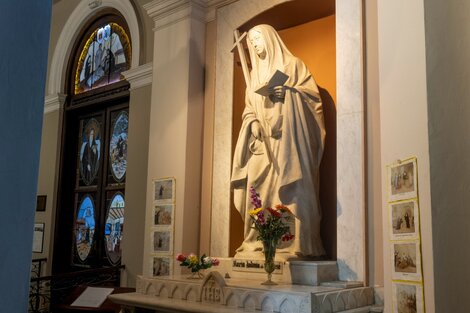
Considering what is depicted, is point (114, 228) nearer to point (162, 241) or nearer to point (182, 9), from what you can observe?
point (162, 241)

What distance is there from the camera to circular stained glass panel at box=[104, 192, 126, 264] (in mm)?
8695

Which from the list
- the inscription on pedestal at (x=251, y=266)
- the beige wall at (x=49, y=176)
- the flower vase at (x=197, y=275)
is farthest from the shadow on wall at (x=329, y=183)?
the beige wall at (x=49, y=176)

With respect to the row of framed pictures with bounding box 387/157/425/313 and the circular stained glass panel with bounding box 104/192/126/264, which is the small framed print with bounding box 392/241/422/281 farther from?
the circular stained glass panel with bounding box 104/192/126/264

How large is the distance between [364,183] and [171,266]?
2.78 m

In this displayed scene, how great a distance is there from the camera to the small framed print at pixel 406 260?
12.5 ft

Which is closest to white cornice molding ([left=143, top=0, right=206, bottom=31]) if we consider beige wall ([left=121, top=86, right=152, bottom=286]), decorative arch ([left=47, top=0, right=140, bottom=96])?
beige wall ([left=121, top=86, right=152, bottom=286])

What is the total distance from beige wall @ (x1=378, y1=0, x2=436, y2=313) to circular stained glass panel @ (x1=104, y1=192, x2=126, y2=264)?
5419 millimetres

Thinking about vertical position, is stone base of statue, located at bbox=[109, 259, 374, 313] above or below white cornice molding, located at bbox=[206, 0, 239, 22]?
below

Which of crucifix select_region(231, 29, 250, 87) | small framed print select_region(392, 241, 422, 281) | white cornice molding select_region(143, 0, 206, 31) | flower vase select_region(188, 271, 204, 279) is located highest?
white cornice molding select_region(143, 0, 206, 31)

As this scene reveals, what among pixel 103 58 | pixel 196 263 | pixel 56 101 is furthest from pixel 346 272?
pixel 56 101

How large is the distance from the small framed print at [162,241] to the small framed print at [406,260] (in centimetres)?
336

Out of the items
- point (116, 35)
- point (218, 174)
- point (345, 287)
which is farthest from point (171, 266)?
point (116, 35)

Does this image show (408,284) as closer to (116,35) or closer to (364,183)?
(364,183)

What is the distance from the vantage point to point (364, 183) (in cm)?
509
